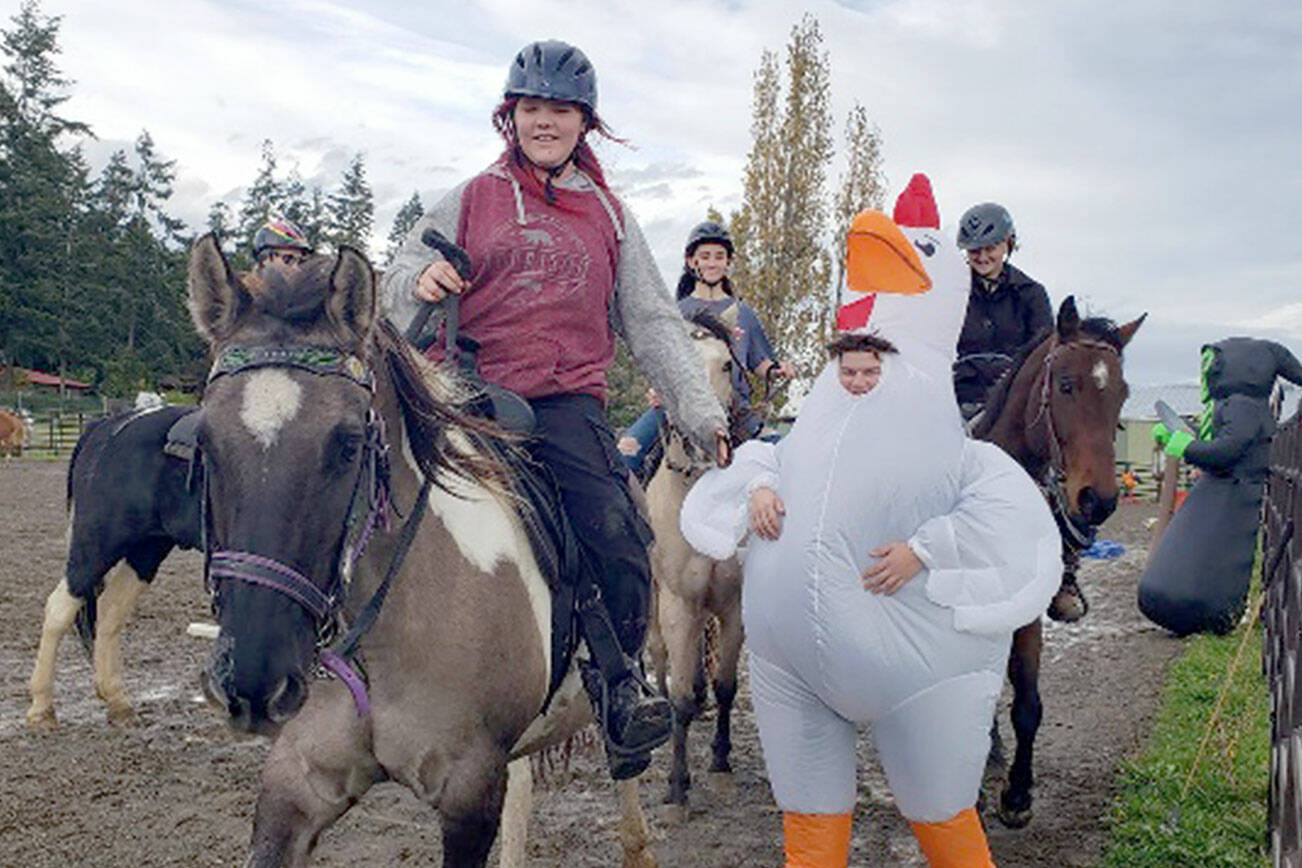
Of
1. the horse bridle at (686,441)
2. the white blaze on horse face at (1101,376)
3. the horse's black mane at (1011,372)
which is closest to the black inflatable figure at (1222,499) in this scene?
the horse's black mane at (1011,372)

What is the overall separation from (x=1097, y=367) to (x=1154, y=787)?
7.63 feet

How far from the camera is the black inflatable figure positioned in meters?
8.42

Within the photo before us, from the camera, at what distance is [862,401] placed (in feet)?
9.88

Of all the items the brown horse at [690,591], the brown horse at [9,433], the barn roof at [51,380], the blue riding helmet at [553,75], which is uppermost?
the blue riding helmet at [553,75]

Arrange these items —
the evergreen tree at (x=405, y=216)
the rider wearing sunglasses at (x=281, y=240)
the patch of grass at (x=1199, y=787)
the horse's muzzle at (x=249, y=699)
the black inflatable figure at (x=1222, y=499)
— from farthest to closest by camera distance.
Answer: the evergreen tree at (x=405, y=216) < the black inflatable figure at (x=1222, y=499) < the rider wearing sunglasses at (x=281, y=240) < the patch of grass at (x=1199, y=787) < the horse's muzzle at (x=249, y=699)

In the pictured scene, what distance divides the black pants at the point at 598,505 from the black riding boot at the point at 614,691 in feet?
0.26

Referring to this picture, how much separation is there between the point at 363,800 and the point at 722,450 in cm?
307

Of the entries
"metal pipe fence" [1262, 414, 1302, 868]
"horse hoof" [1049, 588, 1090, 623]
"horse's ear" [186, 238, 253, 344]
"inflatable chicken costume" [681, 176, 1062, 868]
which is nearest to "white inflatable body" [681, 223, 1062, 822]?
"inflatable chicken costume" [681, 176, 1062, 868]

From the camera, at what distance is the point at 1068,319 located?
16.6ft

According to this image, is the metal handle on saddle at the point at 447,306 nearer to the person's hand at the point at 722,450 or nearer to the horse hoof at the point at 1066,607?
the person's hand at the point at 722,450

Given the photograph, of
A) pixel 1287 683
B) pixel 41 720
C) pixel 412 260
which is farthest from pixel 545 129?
pixel 41 720

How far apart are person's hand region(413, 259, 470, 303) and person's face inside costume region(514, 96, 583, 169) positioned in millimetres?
652

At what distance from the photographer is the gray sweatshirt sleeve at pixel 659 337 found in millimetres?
3746

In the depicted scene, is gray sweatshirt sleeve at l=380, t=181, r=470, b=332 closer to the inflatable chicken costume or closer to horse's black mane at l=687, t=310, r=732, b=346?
the inflatable chicken costume
